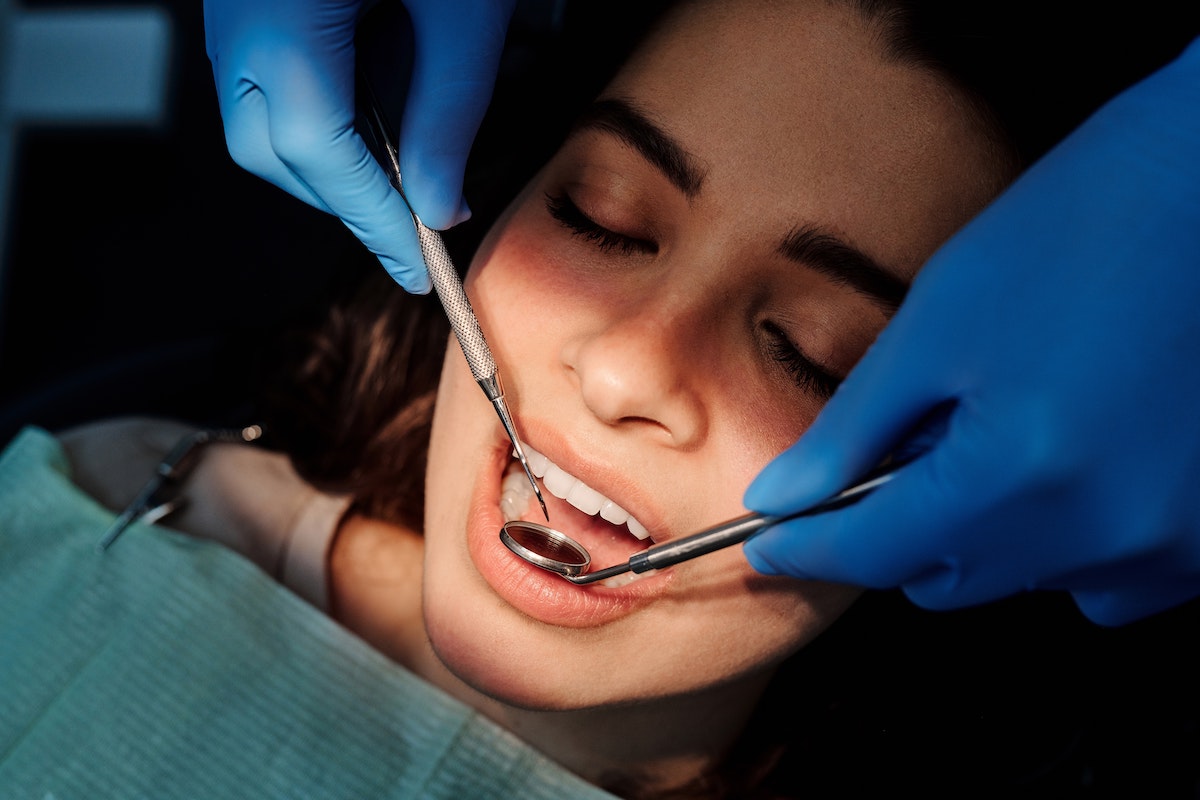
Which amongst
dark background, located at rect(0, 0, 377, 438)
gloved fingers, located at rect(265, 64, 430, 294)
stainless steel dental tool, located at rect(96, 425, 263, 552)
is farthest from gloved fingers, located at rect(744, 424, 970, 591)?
dark background, located at rect(0, 0, 377, 438)

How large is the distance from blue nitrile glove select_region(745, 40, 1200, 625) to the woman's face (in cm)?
12

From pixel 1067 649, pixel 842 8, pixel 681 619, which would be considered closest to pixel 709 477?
pixel 681 619

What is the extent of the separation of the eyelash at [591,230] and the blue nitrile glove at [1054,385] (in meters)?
0.29

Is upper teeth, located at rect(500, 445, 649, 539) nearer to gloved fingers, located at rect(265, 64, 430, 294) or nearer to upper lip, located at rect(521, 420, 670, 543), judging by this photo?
upper lip, located at rect(521, 420, 670, 543)

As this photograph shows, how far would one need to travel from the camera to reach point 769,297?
0.84 m

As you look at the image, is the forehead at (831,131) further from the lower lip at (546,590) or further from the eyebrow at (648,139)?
the lower lip at (546,590)

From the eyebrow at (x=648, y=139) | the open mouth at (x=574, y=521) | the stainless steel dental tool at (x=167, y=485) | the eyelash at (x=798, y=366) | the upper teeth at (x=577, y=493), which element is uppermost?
the eyebrow at (x=648, y=139)

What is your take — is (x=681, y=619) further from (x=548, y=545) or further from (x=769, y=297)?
(x=769, y=297)

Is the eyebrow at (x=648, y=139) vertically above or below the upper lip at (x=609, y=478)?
above

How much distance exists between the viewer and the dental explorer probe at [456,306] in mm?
826

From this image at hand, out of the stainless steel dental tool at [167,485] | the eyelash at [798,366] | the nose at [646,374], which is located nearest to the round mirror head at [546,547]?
the nose at [646,374]

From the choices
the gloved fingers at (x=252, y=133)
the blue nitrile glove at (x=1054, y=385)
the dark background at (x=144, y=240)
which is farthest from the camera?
the dark background at (x=144, y=240)

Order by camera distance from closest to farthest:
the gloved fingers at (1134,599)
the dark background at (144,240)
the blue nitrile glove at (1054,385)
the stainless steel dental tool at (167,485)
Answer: the blue nitrile glove at (1054,385)
the gloved fingers at (1134,599)
the stainless steel dental tool at (167,485)
the dark background at (144,240)

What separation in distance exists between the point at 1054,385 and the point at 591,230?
19.1 inches
